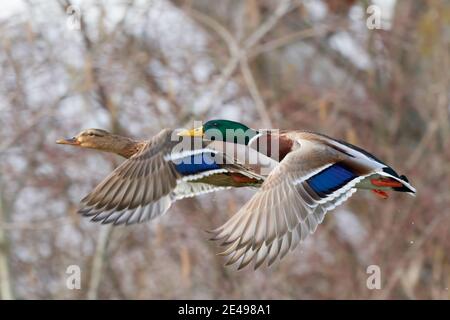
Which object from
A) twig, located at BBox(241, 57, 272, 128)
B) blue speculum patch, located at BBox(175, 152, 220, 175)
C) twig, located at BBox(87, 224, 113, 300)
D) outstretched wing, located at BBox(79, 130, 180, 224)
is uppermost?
twig, located at BBox(241, 57, 272, 128)

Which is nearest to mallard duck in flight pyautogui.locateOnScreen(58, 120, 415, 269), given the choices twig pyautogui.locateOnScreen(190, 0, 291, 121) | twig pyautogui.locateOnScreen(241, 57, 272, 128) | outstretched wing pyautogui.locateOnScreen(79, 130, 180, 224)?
outstretched wing pyautogui.locateOnScreen(79, 130, 180, 224)

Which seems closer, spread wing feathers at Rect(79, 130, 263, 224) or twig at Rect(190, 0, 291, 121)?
spread wing feathers at Rect(79, 130, 263, 224)

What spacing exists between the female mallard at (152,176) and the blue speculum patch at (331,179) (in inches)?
16.4

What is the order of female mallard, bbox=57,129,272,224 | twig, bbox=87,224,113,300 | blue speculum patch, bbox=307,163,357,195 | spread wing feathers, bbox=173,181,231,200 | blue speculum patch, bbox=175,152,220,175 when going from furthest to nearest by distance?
twig, bbox=87,224,113,300 < spread wing feathers, bbox=173,181,231,200 < blue speculum patch, bbox=175,152,220,175 < female mallard, bbox=57,129,272,224 < blue speculum patch, bbox=307,163,357,195

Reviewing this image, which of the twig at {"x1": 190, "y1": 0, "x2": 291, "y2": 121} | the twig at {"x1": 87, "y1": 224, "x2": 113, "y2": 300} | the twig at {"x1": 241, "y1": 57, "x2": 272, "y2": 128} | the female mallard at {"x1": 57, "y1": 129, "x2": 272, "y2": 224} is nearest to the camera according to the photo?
the female mallard at {"x1": 57, "y1": 129, "x2": 272, "y2": 224}

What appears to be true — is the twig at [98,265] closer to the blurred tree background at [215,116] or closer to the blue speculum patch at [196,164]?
the blurred tree background at [215,116]

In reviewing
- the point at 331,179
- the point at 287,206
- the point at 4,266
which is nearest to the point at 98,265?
the point at 4,266

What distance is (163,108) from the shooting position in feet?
34.5

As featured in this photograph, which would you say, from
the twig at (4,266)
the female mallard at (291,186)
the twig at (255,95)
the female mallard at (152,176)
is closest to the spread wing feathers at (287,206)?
the female mallard at (291,186)

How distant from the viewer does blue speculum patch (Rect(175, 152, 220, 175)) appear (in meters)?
6.53

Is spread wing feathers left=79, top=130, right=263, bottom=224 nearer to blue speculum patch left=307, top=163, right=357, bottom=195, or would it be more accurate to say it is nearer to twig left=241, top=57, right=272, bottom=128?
blue speculum patch left=307, top=163, right=357, bottom=195

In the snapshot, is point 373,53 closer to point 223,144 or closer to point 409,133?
point 409,133

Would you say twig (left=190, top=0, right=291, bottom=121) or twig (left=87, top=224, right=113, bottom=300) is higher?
twig (left=190, top=0, right=291, bottom=121)

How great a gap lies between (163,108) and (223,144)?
12.0ft
